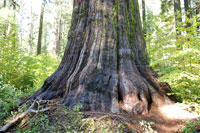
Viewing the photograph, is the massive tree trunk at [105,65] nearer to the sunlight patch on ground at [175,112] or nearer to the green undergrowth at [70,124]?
the sunlight patch on ground at [175,112]

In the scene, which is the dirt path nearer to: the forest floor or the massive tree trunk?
the forest floor

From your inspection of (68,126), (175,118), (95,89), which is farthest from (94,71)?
(175,118)

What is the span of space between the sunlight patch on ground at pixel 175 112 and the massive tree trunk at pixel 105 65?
0.21 meters

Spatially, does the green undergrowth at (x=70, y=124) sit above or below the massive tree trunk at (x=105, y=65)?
below

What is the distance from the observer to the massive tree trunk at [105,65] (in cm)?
313

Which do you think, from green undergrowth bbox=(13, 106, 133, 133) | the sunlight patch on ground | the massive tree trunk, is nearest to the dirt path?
the sunlight patch on ground

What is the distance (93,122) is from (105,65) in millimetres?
1558

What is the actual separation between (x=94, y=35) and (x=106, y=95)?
1.67 meters

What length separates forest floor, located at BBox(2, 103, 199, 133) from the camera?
224cm

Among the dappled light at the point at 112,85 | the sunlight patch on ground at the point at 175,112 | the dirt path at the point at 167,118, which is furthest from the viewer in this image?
the sunlight patch on ground at the point at 175,112

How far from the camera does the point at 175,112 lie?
129 inches

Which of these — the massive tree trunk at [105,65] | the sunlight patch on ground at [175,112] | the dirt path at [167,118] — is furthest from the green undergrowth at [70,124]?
the sunlight patch on ground at [175,112]

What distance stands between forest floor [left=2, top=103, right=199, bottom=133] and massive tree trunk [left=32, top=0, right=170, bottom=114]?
11.2 inches

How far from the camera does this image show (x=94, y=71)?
3426 millimetres
